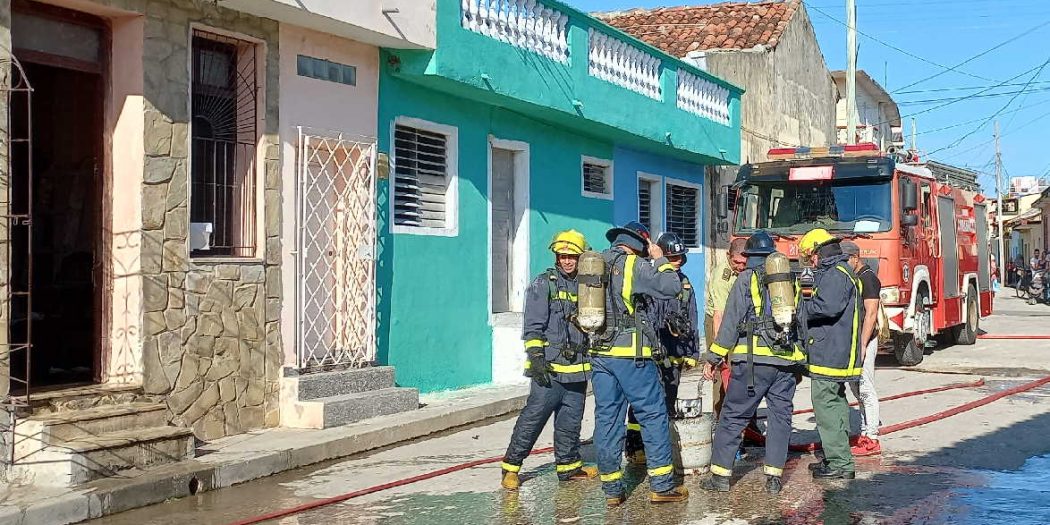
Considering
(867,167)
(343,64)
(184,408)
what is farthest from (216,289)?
(867,167)

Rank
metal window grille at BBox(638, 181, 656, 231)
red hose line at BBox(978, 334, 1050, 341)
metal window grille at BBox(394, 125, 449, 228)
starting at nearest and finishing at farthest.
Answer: metal window grille at BBox(394, 125, 449, 228) → metal window grille at BBox(638, 181, 656, 231) → red hose line at BBox(978, 334, 1050, 341)

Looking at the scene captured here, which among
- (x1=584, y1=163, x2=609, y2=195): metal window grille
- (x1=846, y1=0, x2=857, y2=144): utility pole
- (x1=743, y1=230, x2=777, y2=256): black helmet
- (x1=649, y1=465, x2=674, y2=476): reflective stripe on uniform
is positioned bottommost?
(x1=649, y1=465, x2=674, y2=476): reflective stripe on uniform

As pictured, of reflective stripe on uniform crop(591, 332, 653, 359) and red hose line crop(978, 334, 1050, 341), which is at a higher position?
reflective stripe on uniform crop(591, 332, 653, 359)

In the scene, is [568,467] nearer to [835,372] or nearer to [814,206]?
[835,372]

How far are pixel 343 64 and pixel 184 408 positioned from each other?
3.75 m

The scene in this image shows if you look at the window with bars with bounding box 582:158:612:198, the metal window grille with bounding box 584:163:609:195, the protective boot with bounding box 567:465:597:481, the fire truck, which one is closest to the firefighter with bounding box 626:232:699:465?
the protective boot with bounding box 567:465:597:481

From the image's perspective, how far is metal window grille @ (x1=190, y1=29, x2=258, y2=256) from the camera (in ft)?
30.7

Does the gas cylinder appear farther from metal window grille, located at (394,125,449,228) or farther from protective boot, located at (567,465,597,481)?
metal window grille, located at (394,125,449,228)

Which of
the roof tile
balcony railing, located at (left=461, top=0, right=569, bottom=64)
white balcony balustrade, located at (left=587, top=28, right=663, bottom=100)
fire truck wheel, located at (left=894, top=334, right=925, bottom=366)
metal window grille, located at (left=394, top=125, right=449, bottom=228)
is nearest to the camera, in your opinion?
metal window grille, located at (left=394, top=125, right=449, bottom=228)

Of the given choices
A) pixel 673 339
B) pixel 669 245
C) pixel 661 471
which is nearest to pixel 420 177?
pixel 669 245

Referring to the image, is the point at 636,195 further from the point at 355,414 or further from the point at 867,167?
the point at 355,414

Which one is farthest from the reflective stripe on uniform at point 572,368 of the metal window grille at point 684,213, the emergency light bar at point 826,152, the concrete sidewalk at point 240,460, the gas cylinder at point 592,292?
the metal window grille at point 684,213

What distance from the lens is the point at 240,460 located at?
8.20 m

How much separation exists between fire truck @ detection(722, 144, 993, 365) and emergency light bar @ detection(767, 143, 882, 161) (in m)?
0.01
